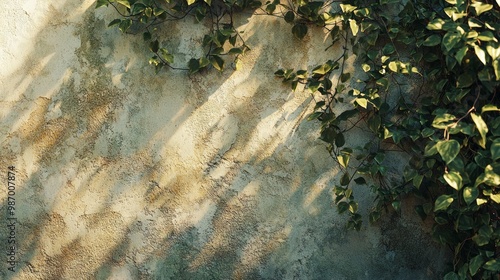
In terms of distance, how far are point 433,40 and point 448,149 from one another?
1.32 feet

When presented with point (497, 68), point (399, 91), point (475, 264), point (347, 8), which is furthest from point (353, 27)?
point (475, 264)

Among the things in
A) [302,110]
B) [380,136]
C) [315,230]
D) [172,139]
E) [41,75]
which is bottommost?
[315,230]

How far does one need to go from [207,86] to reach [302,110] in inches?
14.8

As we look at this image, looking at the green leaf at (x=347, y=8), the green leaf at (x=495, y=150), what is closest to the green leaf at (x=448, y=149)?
the green leaf at (x=495, y=150)

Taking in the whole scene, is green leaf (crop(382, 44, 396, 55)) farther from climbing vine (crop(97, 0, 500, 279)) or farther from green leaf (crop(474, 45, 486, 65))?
green leaf (crop(474, 45, 486, 65))

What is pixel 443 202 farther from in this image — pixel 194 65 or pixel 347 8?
pixel 194 65

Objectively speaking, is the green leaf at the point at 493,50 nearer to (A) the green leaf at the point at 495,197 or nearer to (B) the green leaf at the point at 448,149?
(B) the green leaf at the point at 448,149

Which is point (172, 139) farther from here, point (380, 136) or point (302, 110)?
point (380, 136)

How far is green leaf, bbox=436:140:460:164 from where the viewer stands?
8.36 ft

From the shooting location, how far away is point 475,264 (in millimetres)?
2648

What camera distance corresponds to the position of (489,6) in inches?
99.8

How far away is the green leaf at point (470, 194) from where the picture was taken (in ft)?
8.41

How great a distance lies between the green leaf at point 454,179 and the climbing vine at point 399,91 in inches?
0.6

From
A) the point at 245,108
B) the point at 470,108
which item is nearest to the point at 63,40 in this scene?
the point at 245,108
